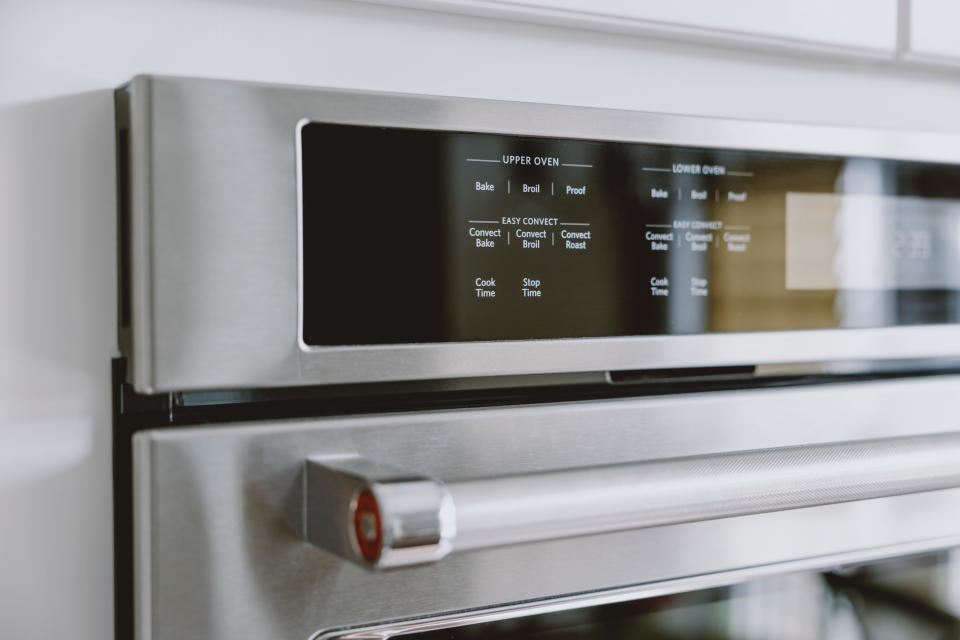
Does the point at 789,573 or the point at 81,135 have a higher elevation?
the point at 81,135

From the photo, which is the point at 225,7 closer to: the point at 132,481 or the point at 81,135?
the point at 81,135

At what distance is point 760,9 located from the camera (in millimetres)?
427

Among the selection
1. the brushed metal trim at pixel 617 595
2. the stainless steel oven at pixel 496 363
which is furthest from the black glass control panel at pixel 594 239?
the brushed metal trim at pixel 617 595

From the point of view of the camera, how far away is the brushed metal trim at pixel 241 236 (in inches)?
11.7

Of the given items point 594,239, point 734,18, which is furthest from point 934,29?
point 594,239

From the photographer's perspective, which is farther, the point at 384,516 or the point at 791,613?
the point at 791,613

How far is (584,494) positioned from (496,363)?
6 cm

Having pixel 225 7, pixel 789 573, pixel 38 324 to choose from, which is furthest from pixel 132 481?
pixel 789 573

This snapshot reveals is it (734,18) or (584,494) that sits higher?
(734,18)

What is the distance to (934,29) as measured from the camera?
0.47m

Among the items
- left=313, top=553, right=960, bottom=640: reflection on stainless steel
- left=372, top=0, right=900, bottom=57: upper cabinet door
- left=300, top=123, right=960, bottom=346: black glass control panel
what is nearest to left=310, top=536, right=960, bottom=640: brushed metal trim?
left=313, top=553, right=960, bottom=640: reflection on stainless steel

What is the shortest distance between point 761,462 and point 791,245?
11cm

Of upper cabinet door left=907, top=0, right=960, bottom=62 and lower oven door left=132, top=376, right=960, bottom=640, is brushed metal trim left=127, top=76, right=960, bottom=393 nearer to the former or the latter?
lower oven door left=132, top=376, right=960, bottom=640

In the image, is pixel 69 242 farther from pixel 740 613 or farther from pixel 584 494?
pixel 740 613
